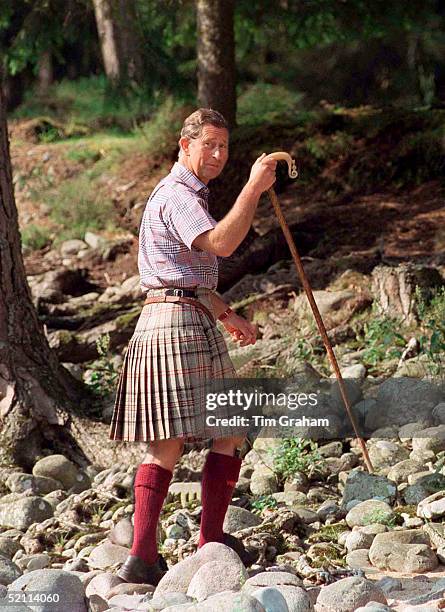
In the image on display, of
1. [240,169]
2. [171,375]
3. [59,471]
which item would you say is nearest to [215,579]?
[171,375]

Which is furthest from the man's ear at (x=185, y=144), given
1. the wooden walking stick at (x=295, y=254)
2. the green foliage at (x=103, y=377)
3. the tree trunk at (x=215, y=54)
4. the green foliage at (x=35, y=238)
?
the green foliage at (x=35, y=238)

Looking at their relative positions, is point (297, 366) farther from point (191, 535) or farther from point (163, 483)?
point (163, 483)

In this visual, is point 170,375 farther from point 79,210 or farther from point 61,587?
point 79,210

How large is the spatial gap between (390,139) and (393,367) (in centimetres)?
496

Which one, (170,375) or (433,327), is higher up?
(170,375)

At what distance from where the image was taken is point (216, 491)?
4.49 m

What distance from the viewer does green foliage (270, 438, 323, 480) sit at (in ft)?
19.4

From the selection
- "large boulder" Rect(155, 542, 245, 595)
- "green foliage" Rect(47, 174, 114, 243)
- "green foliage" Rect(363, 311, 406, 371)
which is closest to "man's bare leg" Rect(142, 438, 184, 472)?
"large boulder" Rect(155, 542, 245, 595)

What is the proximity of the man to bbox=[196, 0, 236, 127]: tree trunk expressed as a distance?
24.4 feet

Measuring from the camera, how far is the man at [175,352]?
14.3 feet

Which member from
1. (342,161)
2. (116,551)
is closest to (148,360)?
(116,551)

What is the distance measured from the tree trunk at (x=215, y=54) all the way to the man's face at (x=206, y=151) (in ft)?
24.3

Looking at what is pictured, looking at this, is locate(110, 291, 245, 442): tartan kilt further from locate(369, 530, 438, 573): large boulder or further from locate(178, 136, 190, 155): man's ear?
locate(369, 530, 438, 573): large boulder

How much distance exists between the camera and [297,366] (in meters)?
7.09
